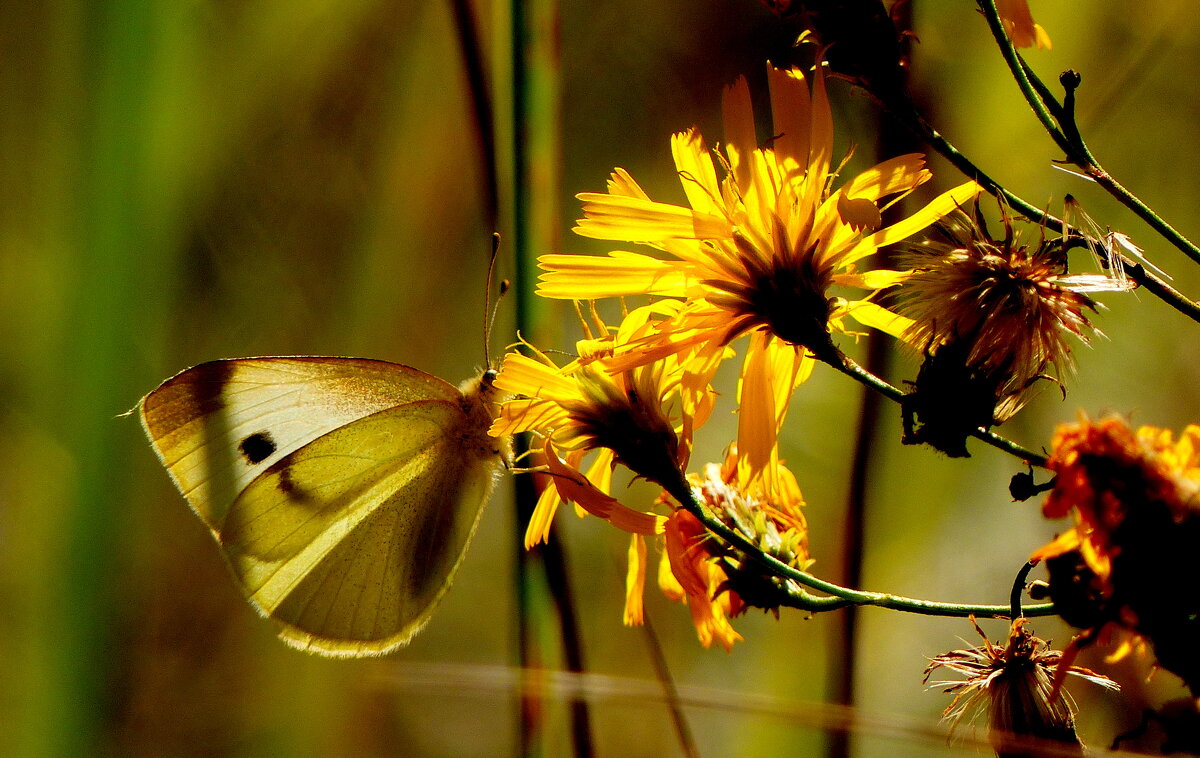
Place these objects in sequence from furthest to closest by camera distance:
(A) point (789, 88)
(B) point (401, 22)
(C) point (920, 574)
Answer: (B) point (401, 22) → (C) point (920, 574) → (A) point (789, 88)

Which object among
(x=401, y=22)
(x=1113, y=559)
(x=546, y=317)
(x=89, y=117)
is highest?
(x=401, y=22)

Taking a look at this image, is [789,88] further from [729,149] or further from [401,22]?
[401,22]

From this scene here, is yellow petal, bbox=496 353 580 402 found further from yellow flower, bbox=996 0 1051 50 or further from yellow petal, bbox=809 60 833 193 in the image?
yellow flower, bbox=996 0 1051 50

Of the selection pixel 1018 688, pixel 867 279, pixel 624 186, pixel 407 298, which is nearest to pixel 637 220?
pixel 624 186

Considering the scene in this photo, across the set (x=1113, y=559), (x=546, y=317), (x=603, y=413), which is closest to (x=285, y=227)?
(x=546, y=317)

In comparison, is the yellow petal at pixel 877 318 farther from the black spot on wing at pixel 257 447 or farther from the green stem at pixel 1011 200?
the black spot on wing at pixel 257 447

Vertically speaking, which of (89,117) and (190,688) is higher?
(89,117)
